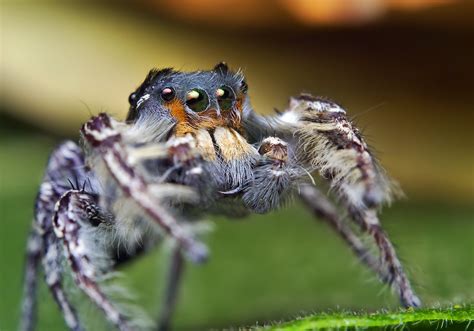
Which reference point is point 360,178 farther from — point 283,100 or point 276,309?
point 283,100

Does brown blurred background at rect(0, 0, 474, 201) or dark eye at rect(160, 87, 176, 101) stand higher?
brown blurred background at rect(0, 0, 474, 201)

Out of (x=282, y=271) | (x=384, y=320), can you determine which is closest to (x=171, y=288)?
(x=282, y=271)

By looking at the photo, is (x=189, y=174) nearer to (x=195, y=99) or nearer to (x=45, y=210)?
(x=195, y=99)

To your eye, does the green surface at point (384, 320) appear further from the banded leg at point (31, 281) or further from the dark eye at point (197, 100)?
the banded leg at point (31, 281)

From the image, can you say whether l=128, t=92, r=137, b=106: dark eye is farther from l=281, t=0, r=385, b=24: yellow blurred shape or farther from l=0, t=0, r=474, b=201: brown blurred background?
l=281, t=0, r=385, b=24: yellow blurred shape

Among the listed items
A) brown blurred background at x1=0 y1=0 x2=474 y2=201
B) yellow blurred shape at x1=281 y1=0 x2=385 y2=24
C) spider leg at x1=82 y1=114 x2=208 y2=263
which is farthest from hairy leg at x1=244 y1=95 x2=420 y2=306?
yellow blurred shape at x1=281 y1=0 x2=385 y2=24

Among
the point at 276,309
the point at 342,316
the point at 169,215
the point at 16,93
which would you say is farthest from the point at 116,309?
the point at 16,93
